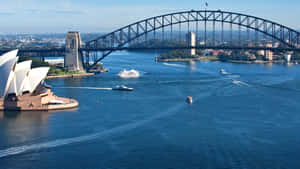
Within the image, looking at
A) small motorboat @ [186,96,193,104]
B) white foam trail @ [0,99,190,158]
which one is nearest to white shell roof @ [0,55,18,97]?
white foam trail @ [0,99,190,158]

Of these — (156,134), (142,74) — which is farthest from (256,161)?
(142,74)

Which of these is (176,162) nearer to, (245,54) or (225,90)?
(225,90)

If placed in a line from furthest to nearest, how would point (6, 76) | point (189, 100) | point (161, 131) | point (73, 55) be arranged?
point (73, 55), point (189, 100), point (6, 76), point (161, 131)

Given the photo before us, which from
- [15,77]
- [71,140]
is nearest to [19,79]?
[15,77]

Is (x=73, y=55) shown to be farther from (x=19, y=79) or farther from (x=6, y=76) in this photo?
(x=6, y=76)

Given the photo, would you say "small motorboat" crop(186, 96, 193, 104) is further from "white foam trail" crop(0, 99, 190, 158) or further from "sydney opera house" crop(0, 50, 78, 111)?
"sydney opera house" crop(0, 50, 78, 111)

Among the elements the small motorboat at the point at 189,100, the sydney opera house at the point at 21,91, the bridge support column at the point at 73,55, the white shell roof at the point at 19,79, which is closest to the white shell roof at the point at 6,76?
the sydney opera house at the point at 21,91
